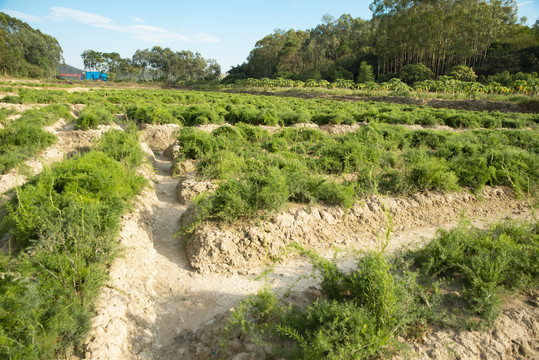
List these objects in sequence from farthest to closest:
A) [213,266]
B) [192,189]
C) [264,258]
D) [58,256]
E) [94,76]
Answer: [94,76] < [192,189] < [264,258] < [213,266] < [58,256]

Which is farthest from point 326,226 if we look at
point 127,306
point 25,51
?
point 25,51

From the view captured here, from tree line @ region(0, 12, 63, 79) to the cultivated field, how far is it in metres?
74.7

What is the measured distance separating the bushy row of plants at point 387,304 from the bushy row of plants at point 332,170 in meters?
1.33

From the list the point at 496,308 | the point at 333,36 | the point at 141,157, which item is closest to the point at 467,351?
the point at 496,308

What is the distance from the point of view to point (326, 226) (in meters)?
6.02

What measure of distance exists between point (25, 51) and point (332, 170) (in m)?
104

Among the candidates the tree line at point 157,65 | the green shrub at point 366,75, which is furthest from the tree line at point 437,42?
the tree line at point 157,65

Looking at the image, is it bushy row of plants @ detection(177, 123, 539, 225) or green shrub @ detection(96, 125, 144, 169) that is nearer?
bushy row of plants @ detection(177, 123, 539, 225)

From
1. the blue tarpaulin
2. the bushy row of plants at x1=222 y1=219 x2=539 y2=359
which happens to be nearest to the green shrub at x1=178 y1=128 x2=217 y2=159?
the bushy row of plants at x1=222 y1=219 x2=539 y2=359

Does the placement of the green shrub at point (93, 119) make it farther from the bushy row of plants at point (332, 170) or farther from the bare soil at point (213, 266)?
the bare soil at point (213, 266)

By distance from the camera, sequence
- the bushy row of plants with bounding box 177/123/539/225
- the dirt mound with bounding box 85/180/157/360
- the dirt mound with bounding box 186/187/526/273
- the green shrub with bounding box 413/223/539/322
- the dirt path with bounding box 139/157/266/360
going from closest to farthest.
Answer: the dirt mound with bounding box 85/180/157/360 → the green shrub with bounding box 413/223/539/322 → the dirt path with bounding box 139/157/266/360 → the dirt mound with bounding box 186/187/526/273 → the bushy row of plants with bounding box 177/123/539/225

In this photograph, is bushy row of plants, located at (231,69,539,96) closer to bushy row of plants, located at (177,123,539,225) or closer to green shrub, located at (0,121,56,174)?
bushy row of plants, located at (177,123,539,225)

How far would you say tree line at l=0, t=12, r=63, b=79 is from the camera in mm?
62438

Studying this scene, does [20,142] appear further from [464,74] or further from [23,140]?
[464,74]
